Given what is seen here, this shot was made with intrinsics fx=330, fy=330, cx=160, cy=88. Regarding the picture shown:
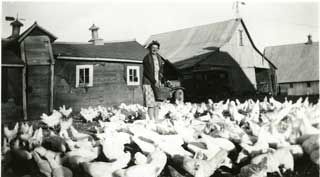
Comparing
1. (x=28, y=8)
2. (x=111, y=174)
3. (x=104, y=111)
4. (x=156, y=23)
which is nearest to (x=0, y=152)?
(x=111, y=174)

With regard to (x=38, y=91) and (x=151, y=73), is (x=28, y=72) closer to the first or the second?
(x=38, y=91)

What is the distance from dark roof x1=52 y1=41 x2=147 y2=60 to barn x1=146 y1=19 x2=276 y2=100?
42cm

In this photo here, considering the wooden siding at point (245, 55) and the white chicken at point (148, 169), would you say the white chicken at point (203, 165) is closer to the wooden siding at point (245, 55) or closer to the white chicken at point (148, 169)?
the white chicken at point (148, 169)

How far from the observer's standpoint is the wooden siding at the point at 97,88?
167 inches

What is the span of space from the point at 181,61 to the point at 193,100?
0.82 metres

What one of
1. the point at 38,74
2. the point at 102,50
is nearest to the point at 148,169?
the point at 38,74

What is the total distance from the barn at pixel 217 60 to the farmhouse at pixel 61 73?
2.78 ft

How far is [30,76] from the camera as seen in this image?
3494 mm

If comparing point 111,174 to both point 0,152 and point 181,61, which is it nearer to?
point 0,152

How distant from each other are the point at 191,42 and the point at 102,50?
216cm

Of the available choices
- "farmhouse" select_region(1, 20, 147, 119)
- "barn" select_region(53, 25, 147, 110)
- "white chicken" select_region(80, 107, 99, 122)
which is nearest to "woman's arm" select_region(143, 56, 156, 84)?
"farmhouse" select_region(1, 20, 147, 119)

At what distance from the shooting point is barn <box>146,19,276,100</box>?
655 centimetres

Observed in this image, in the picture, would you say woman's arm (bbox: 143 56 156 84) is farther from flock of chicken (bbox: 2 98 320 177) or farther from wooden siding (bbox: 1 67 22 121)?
wooden siding (bbox: 1 67 22 121)

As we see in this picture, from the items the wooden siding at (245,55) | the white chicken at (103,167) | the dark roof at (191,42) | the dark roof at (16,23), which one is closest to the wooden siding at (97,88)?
the dark roof at (191,42)
